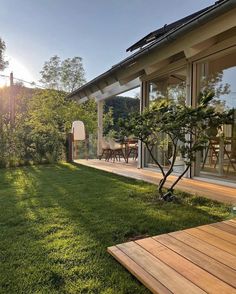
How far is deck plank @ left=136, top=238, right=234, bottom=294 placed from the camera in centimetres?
169

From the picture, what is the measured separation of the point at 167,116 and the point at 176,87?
2630mm

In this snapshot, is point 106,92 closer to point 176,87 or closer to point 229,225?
point 176,87

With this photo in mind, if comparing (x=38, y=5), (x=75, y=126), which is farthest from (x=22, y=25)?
(x=75, y=126)

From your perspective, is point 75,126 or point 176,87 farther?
point 75,126

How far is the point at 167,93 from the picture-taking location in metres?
6.41

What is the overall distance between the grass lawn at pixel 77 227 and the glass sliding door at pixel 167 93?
1428 mm

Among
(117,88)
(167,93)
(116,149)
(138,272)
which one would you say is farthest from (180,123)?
(117,88)

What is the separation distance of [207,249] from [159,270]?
564 mm

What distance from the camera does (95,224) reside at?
115 inches

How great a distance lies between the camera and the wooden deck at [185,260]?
173 centimetres

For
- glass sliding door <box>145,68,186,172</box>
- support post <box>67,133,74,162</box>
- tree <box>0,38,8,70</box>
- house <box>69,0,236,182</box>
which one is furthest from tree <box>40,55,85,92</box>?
glass sliding door <box>145,68,186,172</box>

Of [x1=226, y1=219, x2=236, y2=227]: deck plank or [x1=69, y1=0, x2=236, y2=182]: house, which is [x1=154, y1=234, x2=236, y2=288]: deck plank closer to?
[x1=226, y1=219, x2=236, y2=227]: deck plank

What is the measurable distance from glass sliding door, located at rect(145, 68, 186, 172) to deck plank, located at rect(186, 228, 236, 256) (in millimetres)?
3235

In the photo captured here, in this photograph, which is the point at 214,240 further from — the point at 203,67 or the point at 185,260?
the point at 203,67
